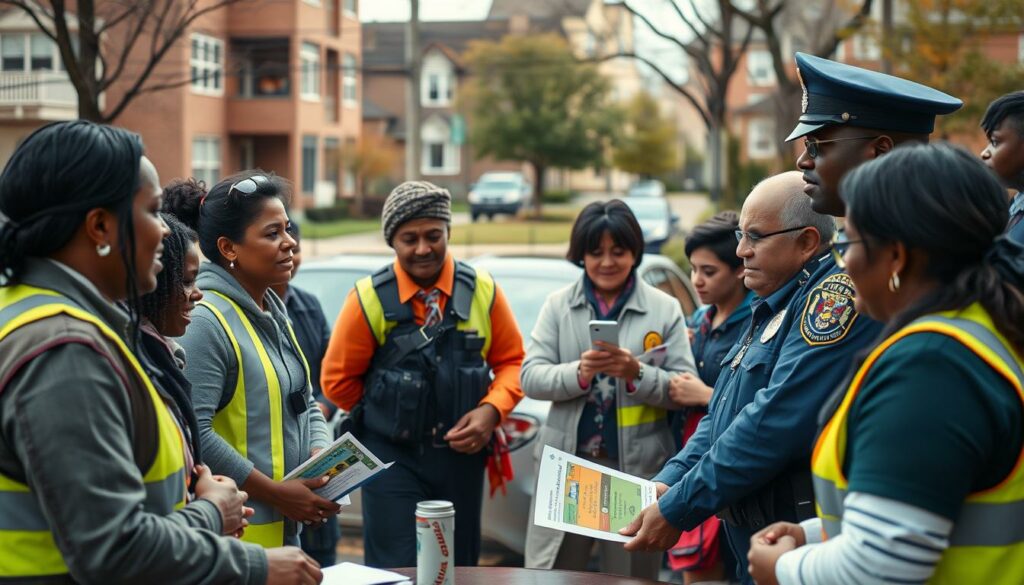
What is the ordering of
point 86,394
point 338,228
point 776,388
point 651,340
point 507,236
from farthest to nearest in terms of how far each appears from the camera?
point 338,228, point 507,236, point 651,340, point 776,388, point 86,394

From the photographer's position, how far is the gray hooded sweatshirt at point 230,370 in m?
3.59

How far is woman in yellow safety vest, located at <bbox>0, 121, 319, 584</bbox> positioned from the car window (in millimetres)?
5093

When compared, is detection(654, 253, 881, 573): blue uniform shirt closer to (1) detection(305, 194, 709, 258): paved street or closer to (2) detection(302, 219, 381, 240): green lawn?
(1) detection(305, 194, 709, 258): paved street

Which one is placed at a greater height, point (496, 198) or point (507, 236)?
point (496, 198)

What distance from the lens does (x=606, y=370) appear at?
4.96 m

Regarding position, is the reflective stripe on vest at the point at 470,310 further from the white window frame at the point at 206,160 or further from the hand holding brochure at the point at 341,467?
the white window frame at the point at 206,160

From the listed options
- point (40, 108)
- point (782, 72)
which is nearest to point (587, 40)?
point (40, 108)

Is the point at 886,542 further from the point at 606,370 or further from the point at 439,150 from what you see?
the point at 439,150

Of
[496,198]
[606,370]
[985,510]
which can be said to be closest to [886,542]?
[985,510]

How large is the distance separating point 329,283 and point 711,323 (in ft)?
10.2

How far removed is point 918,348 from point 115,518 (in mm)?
1528

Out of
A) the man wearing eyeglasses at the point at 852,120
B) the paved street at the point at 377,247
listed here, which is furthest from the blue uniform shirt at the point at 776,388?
the paved street at the point at 377,247

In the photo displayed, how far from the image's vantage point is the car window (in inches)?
297

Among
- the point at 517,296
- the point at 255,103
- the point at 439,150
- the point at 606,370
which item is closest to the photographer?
the point at 606,370
